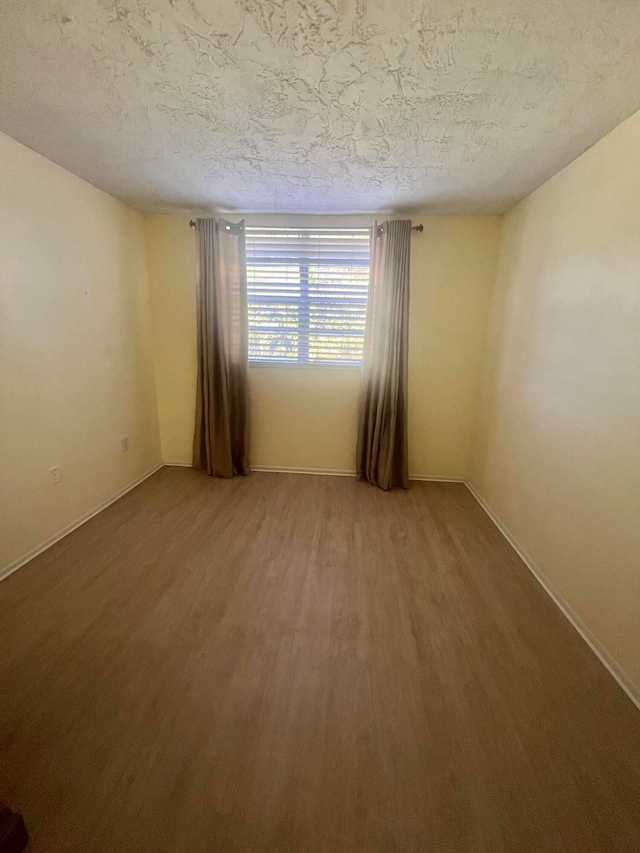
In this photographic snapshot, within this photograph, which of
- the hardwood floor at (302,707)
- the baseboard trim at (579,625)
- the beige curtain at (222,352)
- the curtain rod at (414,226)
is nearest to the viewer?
the hardwood floor at (302,707)

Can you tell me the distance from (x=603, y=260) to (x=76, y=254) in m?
2.98

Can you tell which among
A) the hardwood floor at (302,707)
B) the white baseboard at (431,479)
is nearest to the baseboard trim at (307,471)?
the white baseboard at (431,479)

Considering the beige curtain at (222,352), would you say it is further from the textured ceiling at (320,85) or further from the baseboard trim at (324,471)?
the textured ceiling at (320,85)

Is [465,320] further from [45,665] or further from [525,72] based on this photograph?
[45,665]

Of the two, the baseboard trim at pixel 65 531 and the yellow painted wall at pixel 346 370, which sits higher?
the yellow painted wall at pixel 346 370

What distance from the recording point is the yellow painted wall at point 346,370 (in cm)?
269

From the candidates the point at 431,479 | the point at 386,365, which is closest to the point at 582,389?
the point at 386,365

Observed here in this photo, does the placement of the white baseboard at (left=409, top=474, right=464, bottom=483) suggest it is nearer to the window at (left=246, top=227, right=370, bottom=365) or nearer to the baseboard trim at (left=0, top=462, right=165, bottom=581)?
the window at (left=246, top=227, right=370, bottom=365)

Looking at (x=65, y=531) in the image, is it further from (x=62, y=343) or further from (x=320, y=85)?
(x=320, y=85)

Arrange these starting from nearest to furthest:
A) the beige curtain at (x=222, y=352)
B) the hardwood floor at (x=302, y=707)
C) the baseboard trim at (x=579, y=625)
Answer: the hardwood floor at (x=302, y=707), the baseboard trim at (x=579, y=625), the beige curtain at (x=222, y=352)

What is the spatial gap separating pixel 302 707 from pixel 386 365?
2.28m

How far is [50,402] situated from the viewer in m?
2.00

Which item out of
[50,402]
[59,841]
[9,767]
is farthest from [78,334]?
[59,841]

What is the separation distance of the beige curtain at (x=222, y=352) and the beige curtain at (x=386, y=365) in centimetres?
108
